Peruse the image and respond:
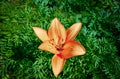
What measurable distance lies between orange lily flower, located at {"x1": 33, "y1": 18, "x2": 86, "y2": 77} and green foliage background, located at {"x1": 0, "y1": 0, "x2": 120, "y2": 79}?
11.9 inches

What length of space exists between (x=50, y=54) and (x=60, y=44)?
1.06ft

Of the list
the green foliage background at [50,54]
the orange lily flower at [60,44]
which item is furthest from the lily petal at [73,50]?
the green foliage background at [50,54]

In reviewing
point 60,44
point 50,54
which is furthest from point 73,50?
point 50,54

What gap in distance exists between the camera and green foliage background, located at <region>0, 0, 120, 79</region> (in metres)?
1.87

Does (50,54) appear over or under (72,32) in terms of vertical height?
under

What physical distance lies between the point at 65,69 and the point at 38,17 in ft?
1.42

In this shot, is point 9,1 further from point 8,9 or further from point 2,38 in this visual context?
point 2,38

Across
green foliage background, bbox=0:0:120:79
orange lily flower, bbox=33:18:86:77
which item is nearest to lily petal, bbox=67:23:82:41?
orange lily flower, bbox=33:18:86:77

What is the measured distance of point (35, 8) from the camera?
2148mm

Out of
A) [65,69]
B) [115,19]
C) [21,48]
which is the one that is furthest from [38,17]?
[115,19]

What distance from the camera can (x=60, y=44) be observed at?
1.56 m

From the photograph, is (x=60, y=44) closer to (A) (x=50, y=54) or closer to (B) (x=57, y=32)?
(B) (x=57, y=32)

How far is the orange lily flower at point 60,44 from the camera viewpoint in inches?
59.4

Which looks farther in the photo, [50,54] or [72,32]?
[50,54]
